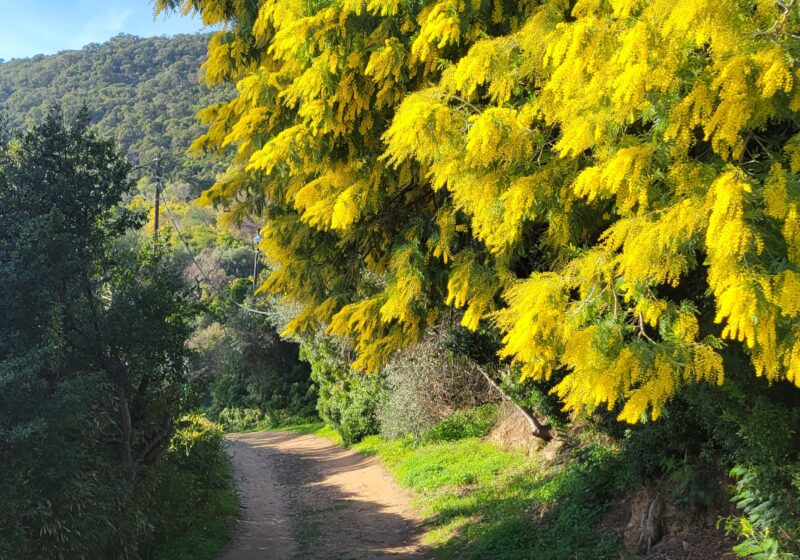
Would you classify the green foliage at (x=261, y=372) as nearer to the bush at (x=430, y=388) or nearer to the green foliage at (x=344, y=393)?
the green foliage at (x=344, y=393)

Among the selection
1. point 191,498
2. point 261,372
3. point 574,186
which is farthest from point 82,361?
point 261,372

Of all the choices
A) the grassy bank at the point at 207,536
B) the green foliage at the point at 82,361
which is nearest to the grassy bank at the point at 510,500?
the grassy bank at the point at 207,536

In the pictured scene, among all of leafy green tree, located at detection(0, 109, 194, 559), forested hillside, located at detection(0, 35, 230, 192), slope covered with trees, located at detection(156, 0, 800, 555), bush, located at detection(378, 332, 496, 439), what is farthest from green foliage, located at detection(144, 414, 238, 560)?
forested hillside, located at detection(0, 35, 230, 192)

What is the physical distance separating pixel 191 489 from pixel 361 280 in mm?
5602

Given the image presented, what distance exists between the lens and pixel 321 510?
1431 centimetres

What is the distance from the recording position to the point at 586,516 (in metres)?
8.88

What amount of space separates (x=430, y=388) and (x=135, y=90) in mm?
49911

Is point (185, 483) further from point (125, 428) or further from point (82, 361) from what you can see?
point (82, 361)

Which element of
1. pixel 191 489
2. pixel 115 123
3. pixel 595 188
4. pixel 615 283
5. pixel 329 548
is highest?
pixel 115 123

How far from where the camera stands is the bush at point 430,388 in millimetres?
17953

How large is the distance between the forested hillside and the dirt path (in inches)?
970

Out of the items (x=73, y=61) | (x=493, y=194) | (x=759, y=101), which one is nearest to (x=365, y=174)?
(x=493, y=194)

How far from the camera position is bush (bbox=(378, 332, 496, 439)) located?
17953 mm

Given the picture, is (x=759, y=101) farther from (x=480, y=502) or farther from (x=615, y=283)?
(x=480, y=502)
